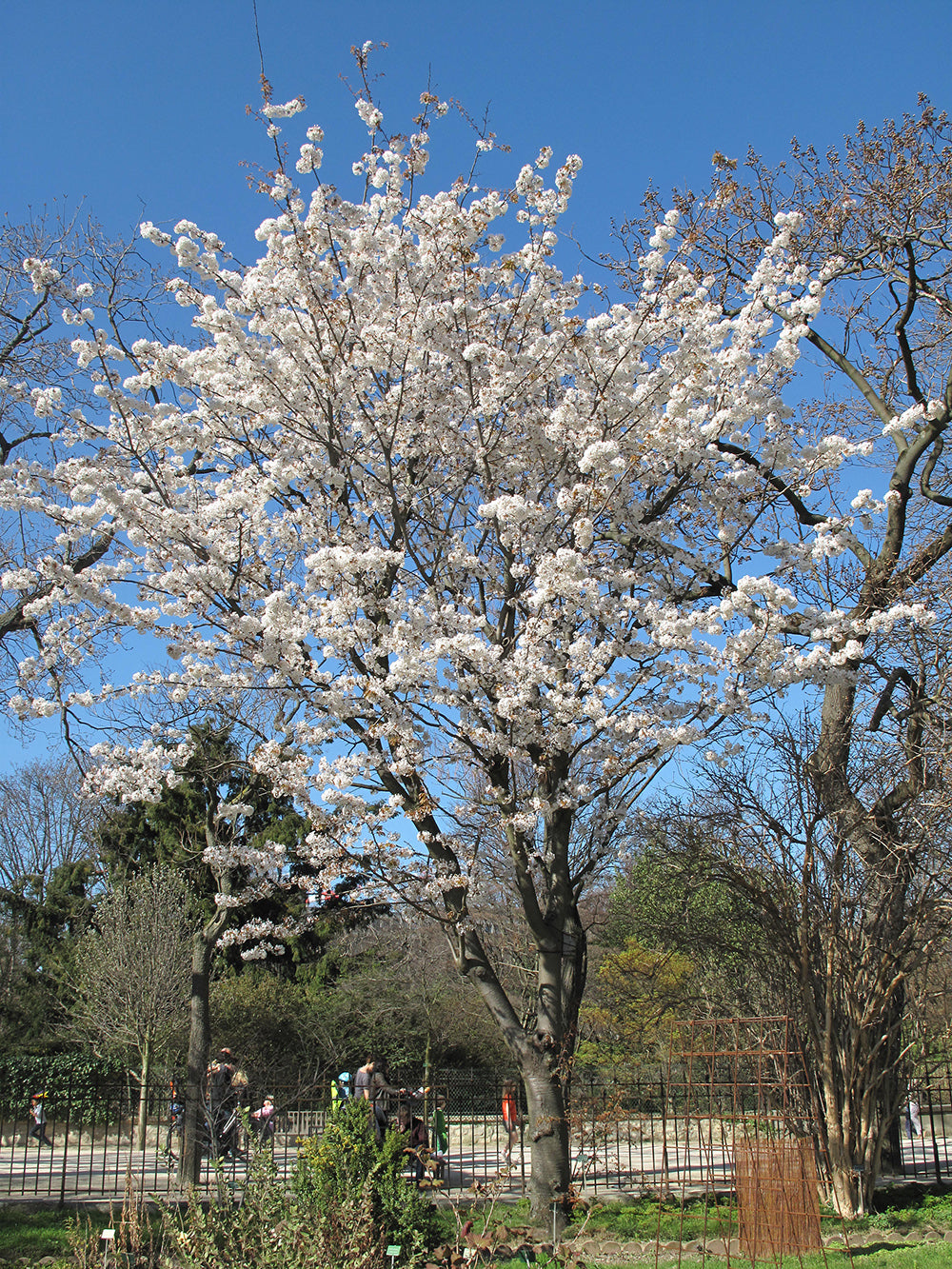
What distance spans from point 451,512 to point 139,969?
11.0 meters

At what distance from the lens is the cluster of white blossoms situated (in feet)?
23.4

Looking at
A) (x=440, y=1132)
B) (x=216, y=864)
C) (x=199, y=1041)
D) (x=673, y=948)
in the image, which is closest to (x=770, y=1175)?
(x=673, y=948)

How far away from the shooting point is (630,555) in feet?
27.9

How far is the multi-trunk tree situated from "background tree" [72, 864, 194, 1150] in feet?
30.8

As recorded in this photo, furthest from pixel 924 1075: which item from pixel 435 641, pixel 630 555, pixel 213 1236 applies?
pixel 213 1236

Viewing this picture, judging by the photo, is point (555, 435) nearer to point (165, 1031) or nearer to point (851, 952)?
point (851, 952)

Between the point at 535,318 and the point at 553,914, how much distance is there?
5097 mm

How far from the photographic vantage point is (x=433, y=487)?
8.79 meters

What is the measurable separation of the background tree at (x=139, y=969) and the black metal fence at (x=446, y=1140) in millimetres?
1301

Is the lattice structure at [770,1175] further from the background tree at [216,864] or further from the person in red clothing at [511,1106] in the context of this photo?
the background tree at [216,864]

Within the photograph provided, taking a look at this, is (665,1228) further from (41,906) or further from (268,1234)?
(41,906)

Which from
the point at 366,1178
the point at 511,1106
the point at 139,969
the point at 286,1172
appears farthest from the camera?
the point at 139,969

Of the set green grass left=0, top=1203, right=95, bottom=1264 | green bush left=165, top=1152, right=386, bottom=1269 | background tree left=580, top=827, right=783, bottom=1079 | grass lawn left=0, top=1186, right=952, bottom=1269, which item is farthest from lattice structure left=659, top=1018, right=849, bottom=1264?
green grass left=0, top=1203, right=95, bottom=1264

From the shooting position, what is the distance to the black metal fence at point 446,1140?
341 inches
